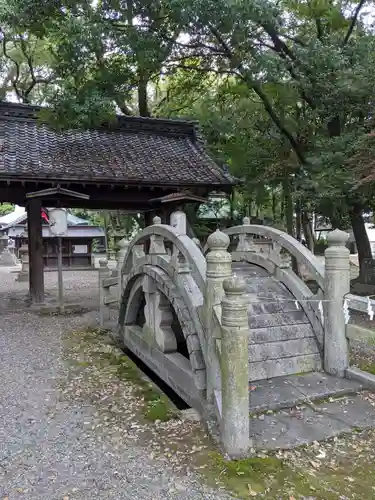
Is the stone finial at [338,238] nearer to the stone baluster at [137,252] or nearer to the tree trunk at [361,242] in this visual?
the stone baluster at [137,252]

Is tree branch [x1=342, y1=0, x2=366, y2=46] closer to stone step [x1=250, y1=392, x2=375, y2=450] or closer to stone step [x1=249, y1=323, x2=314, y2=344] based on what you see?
stone step [x1=249, y1=323, x2=314, y2=344]

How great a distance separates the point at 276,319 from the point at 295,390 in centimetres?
105

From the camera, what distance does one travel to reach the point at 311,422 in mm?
4266

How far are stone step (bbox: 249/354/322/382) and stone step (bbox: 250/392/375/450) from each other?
0.61 m

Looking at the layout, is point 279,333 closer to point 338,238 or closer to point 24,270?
point 338,238

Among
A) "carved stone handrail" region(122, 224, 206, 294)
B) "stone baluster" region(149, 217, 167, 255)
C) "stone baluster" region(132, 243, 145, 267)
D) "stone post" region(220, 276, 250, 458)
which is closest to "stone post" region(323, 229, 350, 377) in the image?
"carved stone handrail" region(122, 224, 206, 294)

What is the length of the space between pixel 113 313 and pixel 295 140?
7.68 metres

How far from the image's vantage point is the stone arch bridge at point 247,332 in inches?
150

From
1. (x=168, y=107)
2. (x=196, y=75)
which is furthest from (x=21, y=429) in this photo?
(x=168, y=107)

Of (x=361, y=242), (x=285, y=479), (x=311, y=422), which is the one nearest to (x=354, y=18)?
(x=361, y=242)

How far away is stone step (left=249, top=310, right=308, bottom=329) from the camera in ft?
17.9

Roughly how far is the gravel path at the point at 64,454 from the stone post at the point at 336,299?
8.61 ft

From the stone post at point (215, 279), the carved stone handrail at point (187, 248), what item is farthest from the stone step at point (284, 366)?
the carved stone handrail at point (187, 248)

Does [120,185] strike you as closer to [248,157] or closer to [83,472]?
[248,157]
